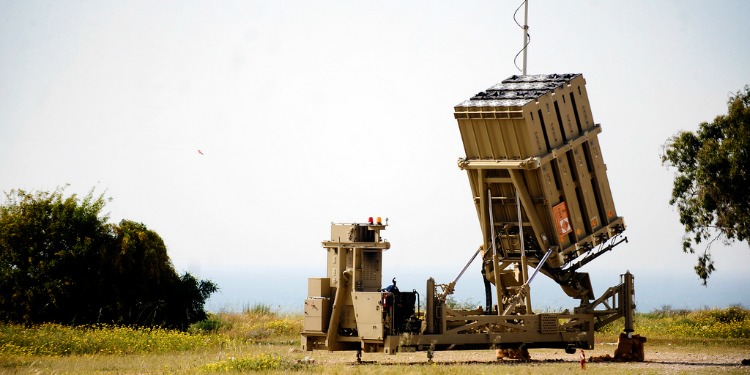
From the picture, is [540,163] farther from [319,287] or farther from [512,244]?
[319,287]

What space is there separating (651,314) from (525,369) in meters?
18.3

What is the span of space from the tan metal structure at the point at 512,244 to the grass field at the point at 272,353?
2.01 feet

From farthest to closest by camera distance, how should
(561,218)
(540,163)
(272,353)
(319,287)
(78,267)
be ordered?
1. (78,267)
2. (272,353)
3. (561,218)
4. (540,163)
5. (319,287)

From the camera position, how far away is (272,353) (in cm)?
2281

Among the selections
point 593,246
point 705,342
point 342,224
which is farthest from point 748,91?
point 342,224

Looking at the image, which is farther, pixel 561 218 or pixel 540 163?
pixel 561 218

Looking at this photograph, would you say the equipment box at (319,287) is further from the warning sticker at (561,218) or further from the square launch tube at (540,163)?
the warning sticker at (561,218)

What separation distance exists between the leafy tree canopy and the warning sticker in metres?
11.5

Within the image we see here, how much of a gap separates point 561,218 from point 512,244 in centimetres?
137

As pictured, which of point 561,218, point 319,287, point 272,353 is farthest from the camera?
point 272,353

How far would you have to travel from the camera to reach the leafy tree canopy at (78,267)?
26875mm

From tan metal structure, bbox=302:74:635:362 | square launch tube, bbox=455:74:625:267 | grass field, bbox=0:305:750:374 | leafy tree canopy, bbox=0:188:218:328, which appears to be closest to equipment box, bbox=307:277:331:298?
tan metal structure, bbox=302:74:635:362

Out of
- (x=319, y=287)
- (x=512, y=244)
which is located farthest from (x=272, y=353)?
(x=512, y=244)

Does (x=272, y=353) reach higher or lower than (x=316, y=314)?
lower
